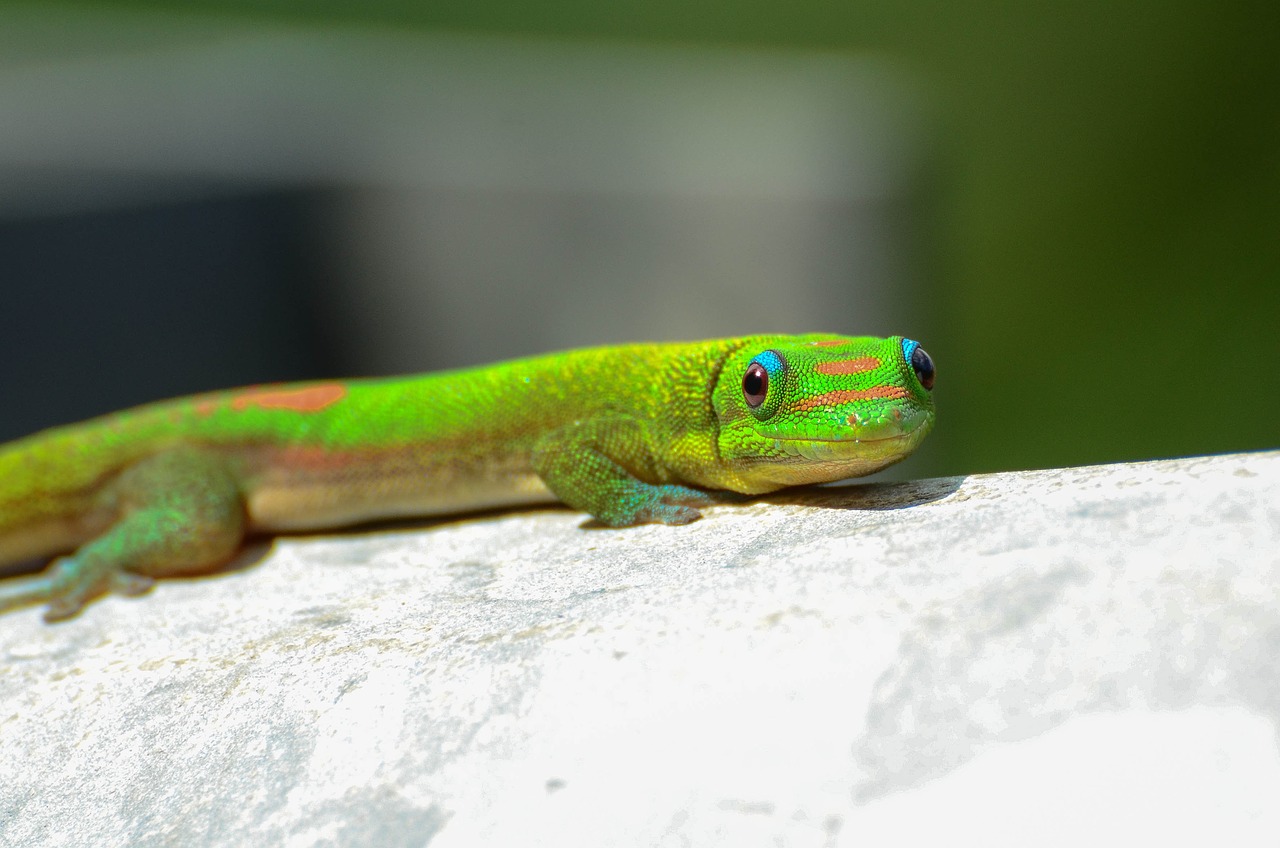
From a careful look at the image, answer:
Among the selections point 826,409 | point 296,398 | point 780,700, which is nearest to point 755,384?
point 826,409

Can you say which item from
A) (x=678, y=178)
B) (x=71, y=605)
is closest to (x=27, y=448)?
(x=71, y=605)

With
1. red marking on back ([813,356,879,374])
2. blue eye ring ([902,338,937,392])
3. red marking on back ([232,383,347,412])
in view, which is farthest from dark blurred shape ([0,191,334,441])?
blue eye ring ([902,338,937,392])

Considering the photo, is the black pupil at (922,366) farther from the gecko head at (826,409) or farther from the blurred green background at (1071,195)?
the blurred green background at (1071,195)

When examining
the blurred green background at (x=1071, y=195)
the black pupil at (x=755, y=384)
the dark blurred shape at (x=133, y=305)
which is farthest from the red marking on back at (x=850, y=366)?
the dark blurred shape at (x=133, y=305)

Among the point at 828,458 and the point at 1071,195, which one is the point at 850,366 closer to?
the point at 828,458

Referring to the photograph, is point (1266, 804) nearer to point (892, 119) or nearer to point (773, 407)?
point (773, 407)

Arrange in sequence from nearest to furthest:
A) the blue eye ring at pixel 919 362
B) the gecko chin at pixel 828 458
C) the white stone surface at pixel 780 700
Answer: the white stone surface at pixel 780 700 → the gecko chin at pixel 828 458 → the blue eye ring at pixel 919 362
